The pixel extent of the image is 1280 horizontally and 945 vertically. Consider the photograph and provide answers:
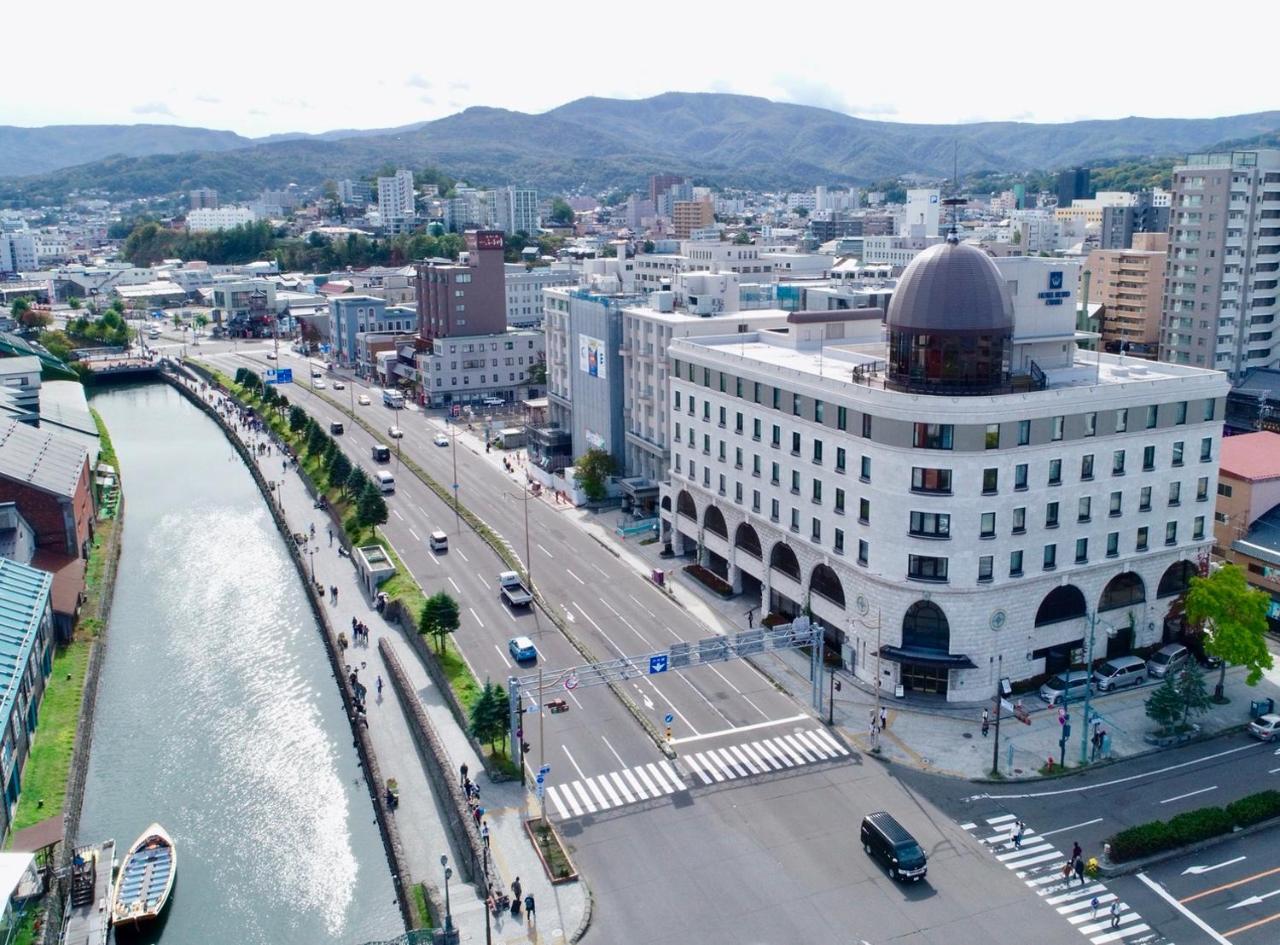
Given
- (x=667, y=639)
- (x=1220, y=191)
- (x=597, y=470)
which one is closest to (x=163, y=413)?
(x=597, y=470)

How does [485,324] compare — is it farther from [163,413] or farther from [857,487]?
[857,487]

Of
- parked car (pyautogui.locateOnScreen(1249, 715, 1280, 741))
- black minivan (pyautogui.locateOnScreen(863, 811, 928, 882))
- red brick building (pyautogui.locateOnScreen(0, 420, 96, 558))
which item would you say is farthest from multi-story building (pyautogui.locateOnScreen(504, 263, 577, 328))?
black minivan (pyautogui.locateOnScreen(863, 811, 928, 882))

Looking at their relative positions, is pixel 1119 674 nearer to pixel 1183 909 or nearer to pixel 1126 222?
pixel 1183 909

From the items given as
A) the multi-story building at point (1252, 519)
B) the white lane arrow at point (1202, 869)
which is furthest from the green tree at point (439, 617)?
the multi-story building at point (1252, 519)

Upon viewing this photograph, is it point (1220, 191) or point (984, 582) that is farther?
point (1220, 191)

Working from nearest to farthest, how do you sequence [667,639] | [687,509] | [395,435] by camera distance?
[667,639] → [687,509] → [395,435]

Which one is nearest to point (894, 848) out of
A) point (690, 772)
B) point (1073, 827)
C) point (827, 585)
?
point (1073, 827)
